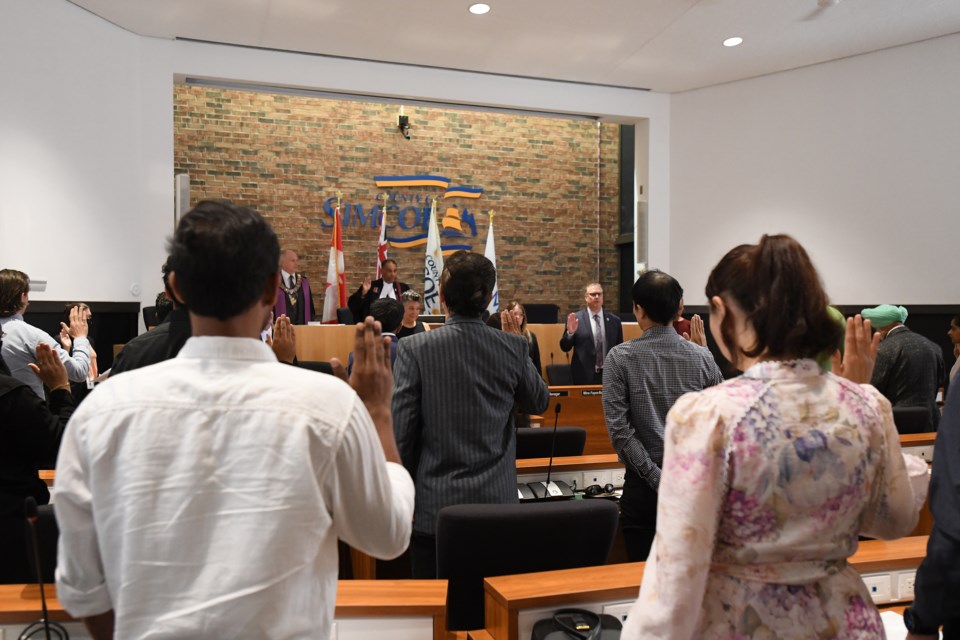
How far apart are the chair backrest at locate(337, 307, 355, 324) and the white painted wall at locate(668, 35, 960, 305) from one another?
13.0 feet

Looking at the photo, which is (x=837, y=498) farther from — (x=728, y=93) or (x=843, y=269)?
(x=728, y=93)

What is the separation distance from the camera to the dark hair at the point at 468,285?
2.30 m

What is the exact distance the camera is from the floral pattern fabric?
1071 mm

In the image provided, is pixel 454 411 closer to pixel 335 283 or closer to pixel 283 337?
pixel 283 337

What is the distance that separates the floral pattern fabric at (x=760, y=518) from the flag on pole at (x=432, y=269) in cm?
823

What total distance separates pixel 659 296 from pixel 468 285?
2.17 feet

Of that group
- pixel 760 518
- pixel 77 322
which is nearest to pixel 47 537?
pixel 760 518

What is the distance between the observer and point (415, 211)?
409 inches

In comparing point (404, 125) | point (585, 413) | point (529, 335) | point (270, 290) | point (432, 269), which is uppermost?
point (404, 125)

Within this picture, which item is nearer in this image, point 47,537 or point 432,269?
point 47,537

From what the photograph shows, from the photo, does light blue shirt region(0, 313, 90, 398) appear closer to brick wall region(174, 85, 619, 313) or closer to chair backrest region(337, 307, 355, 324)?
A: chair backrest region(337, 307, 355, 324)

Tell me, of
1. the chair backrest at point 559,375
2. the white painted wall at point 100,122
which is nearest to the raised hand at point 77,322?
the white painted wall at point 100,122

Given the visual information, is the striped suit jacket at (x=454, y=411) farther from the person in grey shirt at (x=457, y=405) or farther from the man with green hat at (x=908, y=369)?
the man with green hat at (x=908, y=369)

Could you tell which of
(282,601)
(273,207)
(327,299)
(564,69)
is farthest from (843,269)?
(282,601)
